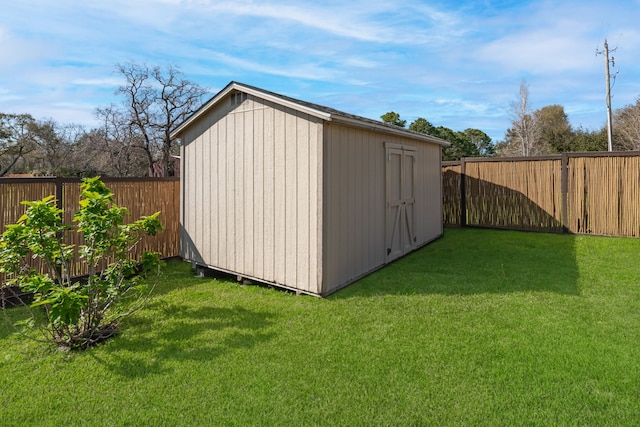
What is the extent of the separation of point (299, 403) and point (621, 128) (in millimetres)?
26530

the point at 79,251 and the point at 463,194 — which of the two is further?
the point at 463,194

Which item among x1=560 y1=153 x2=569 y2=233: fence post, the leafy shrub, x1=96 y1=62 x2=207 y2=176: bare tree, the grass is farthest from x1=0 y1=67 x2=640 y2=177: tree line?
x1=560 y1=153 x2=569 y2=233: fence post

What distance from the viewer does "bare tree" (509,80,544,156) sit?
25.1m

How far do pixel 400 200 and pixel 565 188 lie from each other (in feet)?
14.4

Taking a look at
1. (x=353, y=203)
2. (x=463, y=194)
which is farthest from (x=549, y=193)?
(x=353, y=203)

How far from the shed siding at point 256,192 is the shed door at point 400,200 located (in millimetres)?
1883

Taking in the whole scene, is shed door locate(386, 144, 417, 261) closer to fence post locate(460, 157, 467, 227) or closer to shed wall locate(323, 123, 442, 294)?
shed wall locate(323, 123, 442, 294)

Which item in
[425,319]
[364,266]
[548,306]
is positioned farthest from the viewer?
[364,266]

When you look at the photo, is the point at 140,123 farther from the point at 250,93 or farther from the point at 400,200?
the point at 400,200

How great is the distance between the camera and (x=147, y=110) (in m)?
17.8

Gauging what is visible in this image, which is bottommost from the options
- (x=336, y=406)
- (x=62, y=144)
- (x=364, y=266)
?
(x=336, y=406)

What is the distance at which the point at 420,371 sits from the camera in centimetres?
286

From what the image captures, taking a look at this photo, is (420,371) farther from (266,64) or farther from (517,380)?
(266,64)

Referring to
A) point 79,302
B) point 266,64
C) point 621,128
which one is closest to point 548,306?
point 79,302
